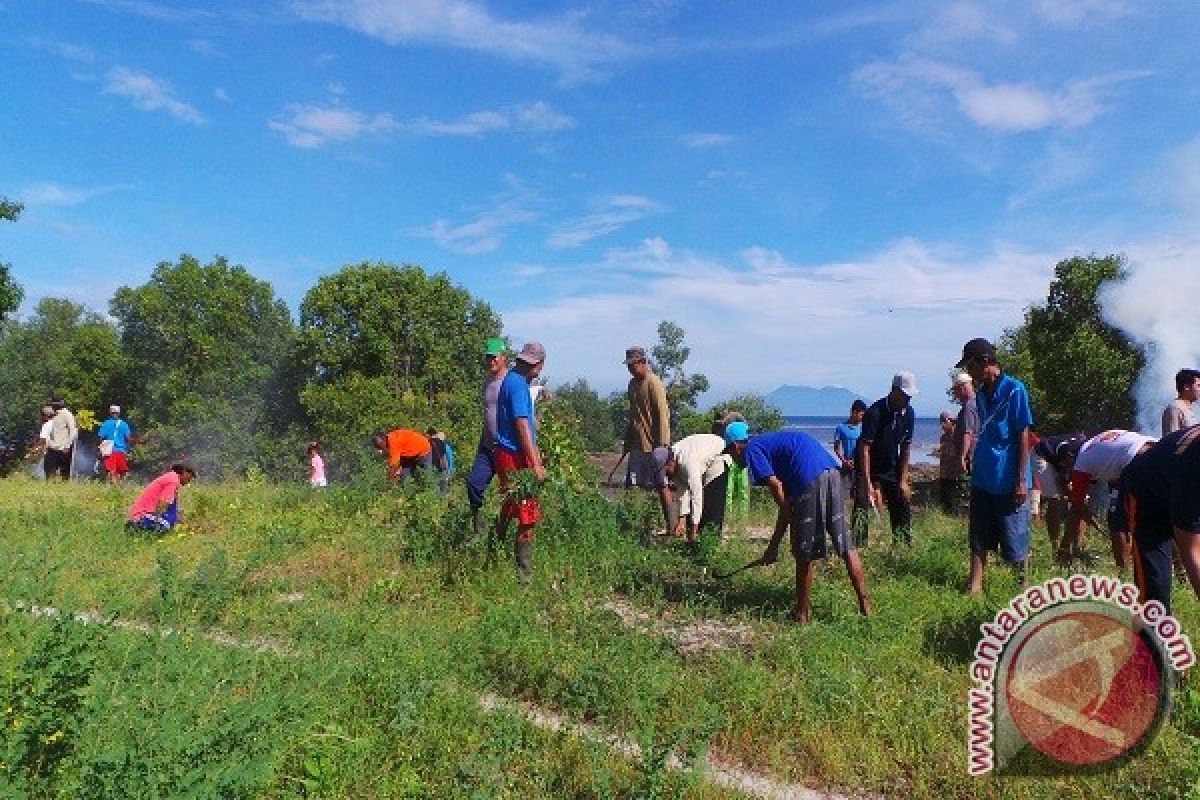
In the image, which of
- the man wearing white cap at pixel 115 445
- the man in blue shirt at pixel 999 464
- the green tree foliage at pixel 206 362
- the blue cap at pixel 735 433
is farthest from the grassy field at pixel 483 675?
the green tree foliage at pixel 206 362

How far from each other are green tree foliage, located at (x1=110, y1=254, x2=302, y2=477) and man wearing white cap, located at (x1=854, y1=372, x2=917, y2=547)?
1313 inches

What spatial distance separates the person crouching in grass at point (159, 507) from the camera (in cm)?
774

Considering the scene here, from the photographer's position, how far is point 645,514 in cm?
813

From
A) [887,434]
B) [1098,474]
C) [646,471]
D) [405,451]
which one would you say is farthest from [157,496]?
[1098,474]

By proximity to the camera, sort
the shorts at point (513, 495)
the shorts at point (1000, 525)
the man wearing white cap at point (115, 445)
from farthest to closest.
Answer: the man wearing white cap at point (115, 445) < the shorts at point (513, 495) < the shorts at point (1000, 525)

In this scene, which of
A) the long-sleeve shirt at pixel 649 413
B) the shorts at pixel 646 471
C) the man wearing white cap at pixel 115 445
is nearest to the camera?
the shorts at pixel 646 471

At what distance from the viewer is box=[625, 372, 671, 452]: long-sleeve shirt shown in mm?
7707

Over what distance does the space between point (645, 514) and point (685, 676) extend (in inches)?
160

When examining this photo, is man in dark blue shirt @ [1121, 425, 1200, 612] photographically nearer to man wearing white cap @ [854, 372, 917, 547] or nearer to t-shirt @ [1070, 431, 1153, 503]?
t-shirt @ [1070, 431, 1153, 503]

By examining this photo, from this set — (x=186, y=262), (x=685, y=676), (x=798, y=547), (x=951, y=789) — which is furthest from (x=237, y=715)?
(x=186, y=262)

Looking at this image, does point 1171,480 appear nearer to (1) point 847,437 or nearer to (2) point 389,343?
(1) point 847,437

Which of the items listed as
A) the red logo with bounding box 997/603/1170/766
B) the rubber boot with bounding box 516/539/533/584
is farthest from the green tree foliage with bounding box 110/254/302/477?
the red logo with bounding box 997/603/1170/766

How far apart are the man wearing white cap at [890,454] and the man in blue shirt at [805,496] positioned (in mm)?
2098

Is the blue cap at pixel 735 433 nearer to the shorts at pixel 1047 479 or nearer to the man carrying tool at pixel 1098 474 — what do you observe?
the man carrying tool at pixel 1098 474
